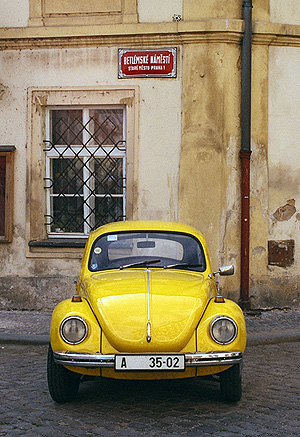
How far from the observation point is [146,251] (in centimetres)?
697

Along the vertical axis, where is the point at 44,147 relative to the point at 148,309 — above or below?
above

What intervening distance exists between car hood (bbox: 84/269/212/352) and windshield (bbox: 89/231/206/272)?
46cm

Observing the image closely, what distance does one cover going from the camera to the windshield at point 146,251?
686 centimetres

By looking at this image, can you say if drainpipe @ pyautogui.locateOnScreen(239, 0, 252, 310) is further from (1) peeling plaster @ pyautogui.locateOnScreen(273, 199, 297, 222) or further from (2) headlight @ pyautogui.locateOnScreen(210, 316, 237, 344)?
(2) headlight @ pyautogui.locateOnScreen(210, 316, 237, 344)

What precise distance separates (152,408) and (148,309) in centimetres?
80

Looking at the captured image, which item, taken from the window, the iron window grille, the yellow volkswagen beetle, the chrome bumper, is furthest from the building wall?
the chrome bumper

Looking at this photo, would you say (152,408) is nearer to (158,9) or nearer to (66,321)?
(66,321)

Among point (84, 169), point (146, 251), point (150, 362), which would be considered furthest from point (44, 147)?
point (150, 362)

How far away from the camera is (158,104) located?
1185 centimetres

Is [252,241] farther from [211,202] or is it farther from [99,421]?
[99,421]

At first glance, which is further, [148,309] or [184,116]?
[184,116]

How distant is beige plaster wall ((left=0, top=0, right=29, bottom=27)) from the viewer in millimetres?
12125

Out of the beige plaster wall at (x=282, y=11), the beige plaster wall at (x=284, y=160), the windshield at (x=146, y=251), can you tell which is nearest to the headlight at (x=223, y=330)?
the windshield at (x=146, y=251)

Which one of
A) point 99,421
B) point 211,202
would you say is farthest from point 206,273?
point 211,202
